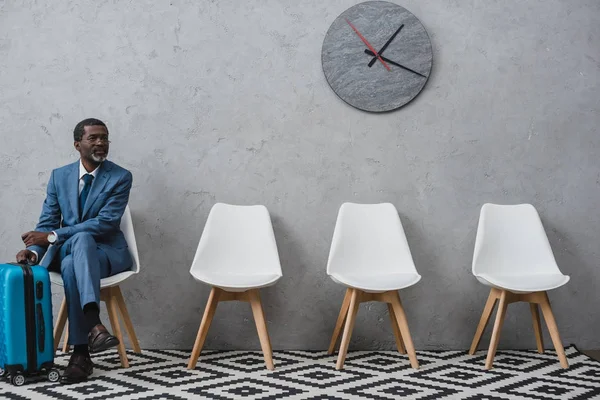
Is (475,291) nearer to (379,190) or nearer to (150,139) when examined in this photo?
(379,190)

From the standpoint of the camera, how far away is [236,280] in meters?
3.18

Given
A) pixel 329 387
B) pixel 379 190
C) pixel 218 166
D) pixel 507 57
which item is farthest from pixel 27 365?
pixel 507 57

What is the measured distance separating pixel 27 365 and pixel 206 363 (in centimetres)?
85

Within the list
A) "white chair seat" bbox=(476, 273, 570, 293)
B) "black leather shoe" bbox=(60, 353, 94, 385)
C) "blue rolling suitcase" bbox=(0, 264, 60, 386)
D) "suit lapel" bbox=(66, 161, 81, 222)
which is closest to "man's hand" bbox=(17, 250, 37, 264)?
"blue rolling suitcase" bbox=(0, 264, 60, 386)

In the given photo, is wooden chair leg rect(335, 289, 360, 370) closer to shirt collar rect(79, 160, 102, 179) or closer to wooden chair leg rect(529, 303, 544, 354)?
wooden chair leg rect(529, 303, 544, 354)

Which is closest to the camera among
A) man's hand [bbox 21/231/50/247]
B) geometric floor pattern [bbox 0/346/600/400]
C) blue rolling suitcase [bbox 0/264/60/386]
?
geometric floor pattern [bbox 0/346/600/400]

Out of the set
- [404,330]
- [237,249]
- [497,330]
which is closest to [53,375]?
[237,249]

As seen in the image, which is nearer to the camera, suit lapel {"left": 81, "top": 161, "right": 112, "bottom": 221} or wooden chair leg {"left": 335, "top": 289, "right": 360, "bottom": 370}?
wooden chair leg {"left": 335, "top": 289, "right": 360, "bottom": 370}

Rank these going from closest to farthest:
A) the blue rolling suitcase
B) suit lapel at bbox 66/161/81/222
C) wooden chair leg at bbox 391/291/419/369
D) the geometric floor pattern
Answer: the geometric floor pattern → the blue rolling suitcase → wooden chair leg at bbox 391/291/419/369 → suit lapel at bbox 66/161/81/222

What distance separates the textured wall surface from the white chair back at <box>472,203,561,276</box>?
0.13 m

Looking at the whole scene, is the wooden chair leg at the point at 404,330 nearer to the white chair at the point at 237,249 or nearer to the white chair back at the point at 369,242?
the white chair back at the point at 369,242

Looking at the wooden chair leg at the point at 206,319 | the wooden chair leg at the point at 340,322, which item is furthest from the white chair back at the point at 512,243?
the wooden chair leg at the point at 206,319

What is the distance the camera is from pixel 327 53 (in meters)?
3.75

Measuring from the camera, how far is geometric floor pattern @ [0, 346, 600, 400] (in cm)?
260
